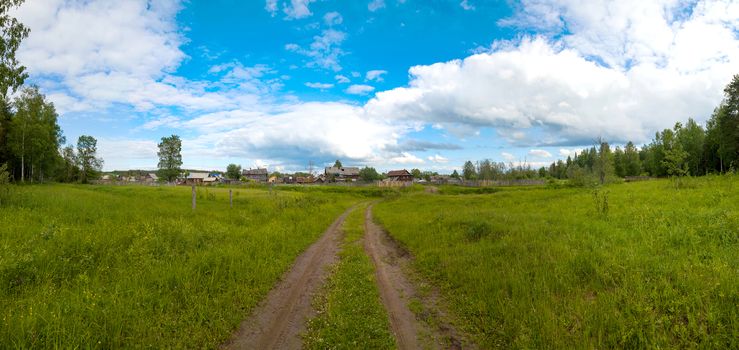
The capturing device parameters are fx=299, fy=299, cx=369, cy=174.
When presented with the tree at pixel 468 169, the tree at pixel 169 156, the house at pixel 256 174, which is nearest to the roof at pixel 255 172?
the house at pixel 256 174

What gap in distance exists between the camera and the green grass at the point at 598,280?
5094 millimetres

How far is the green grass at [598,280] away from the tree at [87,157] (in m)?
118

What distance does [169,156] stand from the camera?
9194 centimetres

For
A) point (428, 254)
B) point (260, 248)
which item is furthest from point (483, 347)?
point (260, 248)

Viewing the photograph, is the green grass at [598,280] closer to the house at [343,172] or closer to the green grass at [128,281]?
the green grass at [128,281]

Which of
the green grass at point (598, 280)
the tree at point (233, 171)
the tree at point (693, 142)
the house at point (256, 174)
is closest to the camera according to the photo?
the green grass at point (598, 280)

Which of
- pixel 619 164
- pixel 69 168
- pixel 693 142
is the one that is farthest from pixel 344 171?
pixel 693 142

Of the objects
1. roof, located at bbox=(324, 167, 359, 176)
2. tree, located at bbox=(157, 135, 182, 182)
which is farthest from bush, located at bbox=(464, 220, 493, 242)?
roof, located at bbox=(324, 167, 359, 176)

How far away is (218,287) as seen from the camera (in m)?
7.69

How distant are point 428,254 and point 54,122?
82.9 meters

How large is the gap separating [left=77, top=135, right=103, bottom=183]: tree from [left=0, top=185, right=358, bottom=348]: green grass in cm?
10464

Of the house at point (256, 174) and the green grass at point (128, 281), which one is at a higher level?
the house at point (256, 174)

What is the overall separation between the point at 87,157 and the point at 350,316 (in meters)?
122

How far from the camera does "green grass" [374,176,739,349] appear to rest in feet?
16.7
